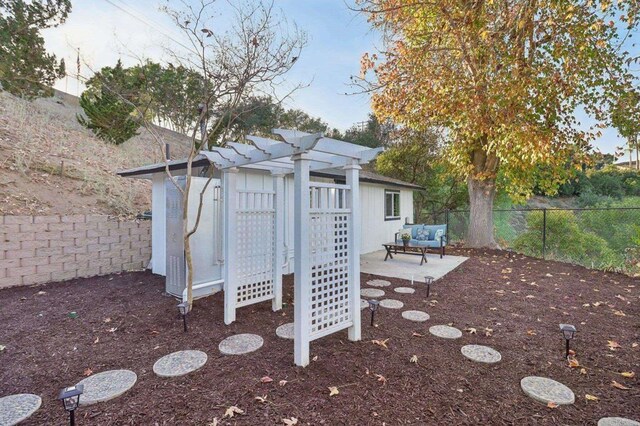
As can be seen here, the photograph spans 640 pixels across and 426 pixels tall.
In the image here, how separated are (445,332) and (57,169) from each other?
32.2ft

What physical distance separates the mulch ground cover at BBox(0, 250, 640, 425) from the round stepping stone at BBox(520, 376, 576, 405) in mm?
65

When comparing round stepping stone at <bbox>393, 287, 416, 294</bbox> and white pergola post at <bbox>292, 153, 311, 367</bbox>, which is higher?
white pergola post at <bbox>292, 153, 311, 367</bbox>

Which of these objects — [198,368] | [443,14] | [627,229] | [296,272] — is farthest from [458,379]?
[627,229]

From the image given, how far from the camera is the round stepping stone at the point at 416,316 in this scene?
3713mm

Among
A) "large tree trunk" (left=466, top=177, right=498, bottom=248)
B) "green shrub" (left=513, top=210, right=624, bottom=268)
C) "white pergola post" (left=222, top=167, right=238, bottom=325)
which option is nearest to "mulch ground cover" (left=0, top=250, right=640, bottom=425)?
"white pergola post" (left=222, top=167, right=238, bottom=325)

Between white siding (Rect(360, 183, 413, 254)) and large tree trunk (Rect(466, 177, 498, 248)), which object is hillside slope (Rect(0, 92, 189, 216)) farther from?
large tree trunk (Rect(466, 177, 498, 248))

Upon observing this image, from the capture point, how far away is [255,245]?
12.8ft

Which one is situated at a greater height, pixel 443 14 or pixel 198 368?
pixel 443 14

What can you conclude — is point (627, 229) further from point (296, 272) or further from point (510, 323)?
point (296, 272)

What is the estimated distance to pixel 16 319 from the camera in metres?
3.66

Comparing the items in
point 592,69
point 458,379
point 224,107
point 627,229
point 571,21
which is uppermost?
point 571,21

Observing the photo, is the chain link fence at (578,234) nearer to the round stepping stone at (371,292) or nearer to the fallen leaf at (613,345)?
the round stepping stone at (371,292)

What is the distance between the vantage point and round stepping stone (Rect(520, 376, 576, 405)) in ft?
7.05

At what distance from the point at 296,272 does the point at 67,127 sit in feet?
50.0
